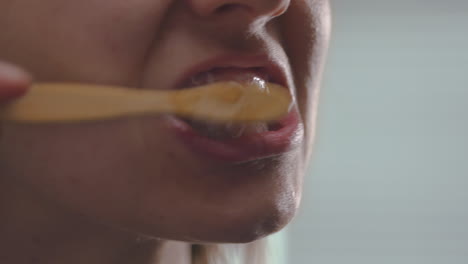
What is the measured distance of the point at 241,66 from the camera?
1.45 feet

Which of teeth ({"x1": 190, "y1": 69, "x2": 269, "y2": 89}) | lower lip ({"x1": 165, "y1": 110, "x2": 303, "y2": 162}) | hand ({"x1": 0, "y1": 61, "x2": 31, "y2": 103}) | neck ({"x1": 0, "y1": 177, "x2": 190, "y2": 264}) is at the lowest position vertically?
neck ({"x1": 0, "y1": 177, "x2": 190, "y2": 264})

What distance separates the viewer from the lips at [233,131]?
421 mm

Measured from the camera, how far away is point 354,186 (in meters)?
1.15

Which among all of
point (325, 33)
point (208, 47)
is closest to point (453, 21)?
point (325, 33)

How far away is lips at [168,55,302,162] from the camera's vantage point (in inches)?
16.6

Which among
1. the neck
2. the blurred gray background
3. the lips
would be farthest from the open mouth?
the blurred gray background

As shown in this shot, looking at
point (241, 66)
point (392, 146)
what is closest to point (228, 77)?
point (241, 66)

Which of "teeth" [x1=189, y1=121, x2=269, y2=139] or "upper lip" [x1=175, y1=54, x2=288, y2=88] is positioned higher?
"upper lip" [x1=175, y1=54, x2=288, y2=88]

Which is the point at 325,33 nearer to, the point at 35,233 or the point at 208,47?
the point at 208,47

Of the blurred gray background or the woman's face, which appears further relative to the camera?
the blurred gray background

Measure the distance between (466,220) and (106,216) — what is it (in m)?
0.82

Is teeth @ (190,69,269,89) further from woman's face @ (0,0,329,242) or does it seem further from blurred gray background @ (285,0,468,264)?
blurred gray background @ (285,0,468,264)

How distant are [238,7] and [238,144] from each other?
0.09m

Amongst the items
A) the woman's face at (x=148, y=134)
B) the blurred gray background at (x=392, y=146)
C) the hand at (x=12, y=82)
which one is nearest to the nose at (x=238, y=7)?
the woman's face at (x=148, y=134)
